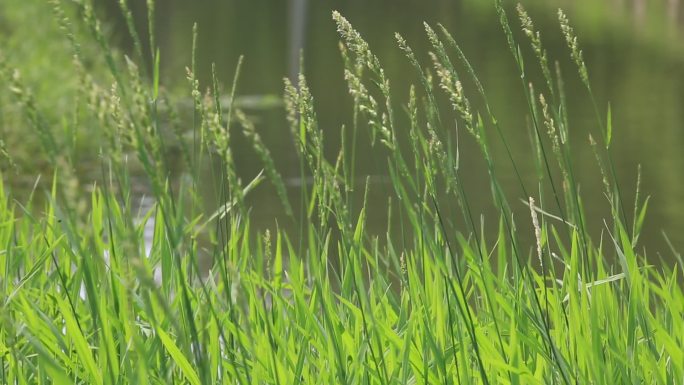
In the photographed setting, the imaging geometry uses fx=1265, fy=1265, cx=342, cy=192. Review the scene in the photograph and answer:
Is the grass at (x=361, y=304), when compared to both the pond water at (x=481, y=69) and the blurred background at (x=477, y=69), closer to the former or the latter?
the blurred background at (x=477, y=69)

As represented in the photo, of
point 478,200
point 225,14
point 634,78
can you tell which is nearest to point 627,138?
point 478,200

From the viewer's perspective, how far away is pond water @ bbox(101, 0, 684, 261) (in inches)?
279

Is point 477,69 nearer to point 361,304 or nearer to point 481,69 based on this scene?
point 481,69

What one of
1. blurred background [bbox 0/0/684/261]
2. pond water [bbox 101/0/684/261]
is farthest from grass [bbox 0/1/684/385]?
→ pond water [bbox 101/0/684/261]

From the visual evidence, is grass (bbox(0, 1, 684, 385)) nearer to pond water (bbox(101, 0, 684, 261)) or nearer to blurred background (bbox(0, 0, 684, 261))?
blurred background (bbox(0, 0, 684, 261))

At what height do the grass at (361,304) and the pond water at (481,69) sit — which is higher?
the grass at (361,304)

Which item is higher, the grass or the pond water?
the grass

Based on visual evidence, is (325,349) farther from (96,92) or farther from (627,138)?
(627,138)

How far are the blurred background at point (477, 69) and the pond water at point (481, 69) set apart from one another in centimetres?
2

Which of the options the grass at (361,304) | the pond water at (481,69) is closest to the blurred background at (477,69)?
the pond water at (481,69)

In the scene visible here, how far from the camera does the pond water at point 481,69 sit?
7.09m

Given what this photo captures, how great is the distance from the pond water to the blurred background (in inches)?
0.8

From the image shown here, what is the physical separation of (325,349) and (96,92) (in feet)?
2.94

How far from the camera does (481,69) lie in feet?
43.1
